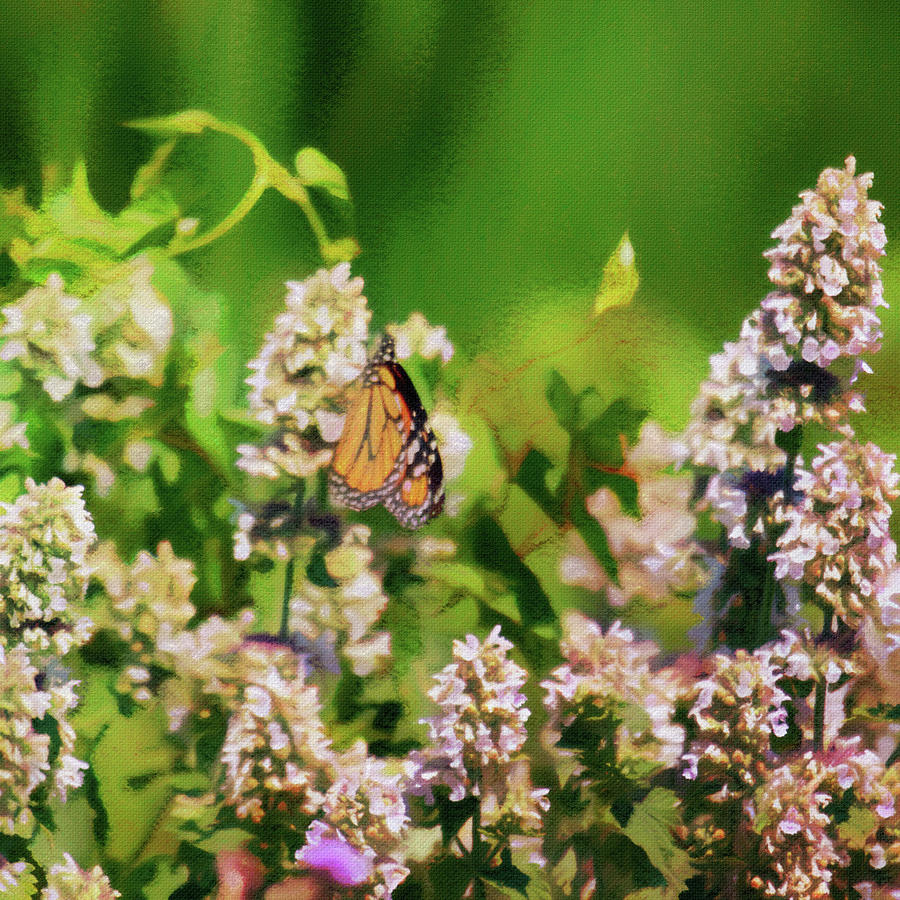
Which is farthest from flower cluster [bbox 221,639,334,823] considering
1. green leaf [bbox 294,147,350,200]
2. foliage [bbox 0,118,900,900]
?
green leaf [bbox 294,147,350,200]

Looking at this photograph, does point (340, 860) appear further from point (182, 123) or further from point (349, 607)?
point (182, 123)

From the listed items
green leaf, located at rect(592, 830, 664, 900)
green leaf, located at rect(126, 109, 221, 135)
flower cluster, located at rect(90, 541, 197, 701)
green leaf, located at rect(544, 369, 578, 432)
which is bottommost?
green leaf, located at rect(592, 830, 664, 900)

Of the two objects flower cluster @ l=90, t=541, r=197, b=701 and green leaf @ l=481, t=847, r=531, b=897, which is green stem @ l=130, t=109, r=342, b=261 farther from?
green leaf @ l=481, t=847, r=531, b=897

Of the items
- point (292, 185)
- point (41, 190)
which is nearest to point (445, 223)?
point (292, 185)

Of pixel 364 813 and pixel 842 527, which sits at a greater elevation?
pixel 842 527

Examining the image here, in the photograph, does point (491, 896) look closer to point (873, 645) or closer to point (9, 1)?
point (873, 645)

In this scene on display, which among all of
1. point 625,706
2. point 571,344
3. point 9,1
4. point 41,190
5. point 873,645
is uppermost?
point 9,1

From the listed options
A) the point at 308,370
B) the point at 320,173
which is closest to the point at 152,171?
the point at 320,173
